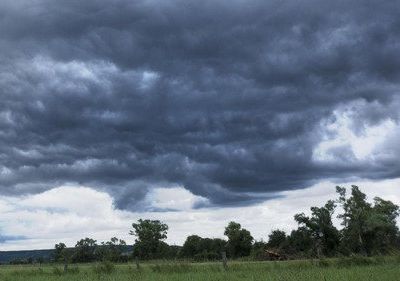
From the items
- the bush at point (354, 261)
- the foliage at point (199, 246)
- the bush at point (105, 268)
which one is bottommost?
the bush at point (354, 261)

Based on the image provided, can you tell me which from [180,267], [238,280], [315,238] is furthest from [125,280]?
[315,238]

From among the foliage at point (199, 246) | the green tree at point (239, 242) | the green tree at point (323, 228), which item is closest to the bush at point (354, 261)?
the green tree at point (323, 228)

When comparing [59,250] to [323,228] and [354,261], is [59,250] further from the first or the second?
[354,261]

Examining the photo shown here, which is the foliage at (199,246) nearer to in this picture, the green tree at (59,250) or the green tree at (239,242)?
the green tree at (239,242)

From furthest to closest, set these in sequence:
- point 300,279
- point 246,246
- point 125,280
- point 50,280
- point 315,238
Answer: point 246,246 < point 315,238 < point 50,280 < point 125,280 < point 300,279

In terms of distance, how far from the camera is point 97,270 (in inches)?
1603

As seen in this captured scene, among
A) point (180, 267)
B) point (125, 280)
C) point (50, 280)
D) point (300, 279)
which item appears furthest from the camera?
point (180, 267)

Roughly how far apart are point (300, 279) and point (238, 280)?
13.3ft

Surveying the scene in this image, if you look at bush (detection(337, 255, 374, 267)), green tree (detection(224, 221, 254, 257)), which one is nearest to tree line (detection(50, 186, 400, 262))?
green tree (detection(224, 221, 254, 257))

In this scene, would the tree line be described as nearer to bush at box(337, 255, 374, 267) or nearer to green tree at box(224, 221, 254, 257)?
green tree at box(224, 221, 254, 257)

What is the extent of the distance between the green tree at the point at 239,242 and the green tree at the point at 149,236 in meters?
19.6

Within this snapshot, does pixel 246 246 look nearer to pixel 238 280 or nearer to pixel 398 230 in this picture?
pixel 398 230

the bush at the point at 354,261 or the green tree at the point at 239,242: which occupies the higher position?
the green tree at the point at 239,242

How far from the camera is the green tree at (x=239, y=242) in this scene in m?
116
